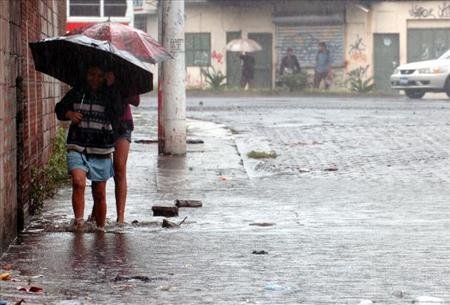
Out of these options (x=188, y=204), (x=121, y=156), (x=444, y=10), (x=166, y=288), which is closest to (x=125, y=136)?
(x=121, y=156)

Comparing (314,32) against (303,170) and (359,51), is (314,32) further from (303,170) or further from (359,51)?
(303,170)

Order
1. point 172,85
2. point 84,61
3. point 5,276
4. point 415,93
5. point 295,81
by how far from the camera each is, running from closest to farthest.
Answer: point 5,276 < point 84,61 < point 172,85 < point 415,93 < point 295,81

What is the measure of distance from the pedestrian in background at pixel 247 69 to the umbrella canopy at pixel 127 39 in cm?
3580

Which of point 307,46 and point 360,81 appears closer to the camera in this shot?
point 360,81

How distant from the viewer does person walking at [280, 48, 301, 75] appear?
47.4 m

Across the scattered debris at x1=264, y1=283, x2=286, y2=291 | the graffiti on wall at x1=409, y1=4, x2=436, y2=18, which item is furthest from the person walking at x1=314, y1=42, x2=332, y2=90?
the scattered debris at x1=264, y1=283, x2=286, y2=291

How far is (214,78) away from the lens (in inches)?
1870

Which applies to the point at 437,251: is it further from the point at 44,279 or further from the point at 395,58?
the point at 395,58

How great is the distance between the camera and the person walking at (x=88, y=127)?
35.3 feet

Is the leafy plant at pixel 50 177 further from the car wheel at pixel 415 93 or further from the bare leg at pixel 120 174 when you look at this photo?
the car wheel at pixel 415 93

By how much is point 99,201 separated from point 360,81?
36070 mm

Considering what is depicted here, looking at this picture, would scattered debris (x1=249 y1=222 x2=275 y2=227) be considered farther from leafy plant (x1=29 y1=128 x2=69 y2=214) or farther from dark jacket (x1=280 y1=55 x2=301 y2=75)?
dark jacket (x1=280 y1=55 x2=301 y2=75)

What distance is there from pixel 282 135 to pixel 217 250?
38.5ft

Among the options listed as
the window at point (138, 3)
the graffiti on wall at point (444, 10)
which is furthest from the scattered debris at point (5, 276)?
the window at point (138, 3)
